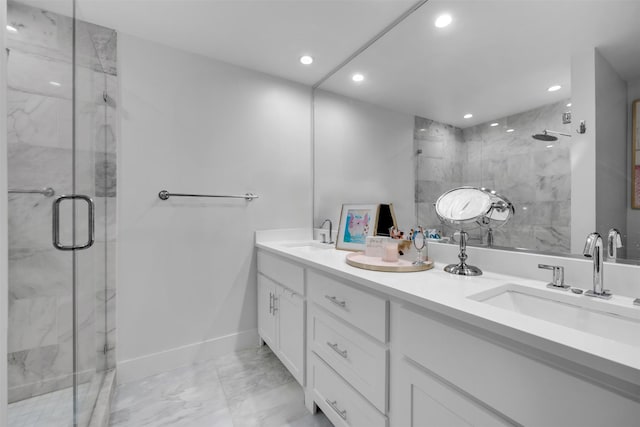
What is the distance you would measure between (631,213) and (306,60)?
76.0 inches

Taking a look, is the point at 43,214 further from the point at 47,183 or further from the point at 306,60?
the point at 306,60

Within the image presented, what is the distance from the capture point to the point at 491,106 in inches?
47.8

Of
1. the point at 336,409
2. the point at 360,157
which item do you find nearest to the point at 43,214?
the point at 336,409

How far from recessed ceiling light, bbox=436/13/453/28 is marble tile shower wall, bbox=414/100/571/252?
0.51 meters

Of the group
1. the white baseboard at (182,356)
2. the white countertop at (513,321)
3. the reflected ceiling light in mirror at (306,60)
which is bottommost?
the white baseboard at (182,356)

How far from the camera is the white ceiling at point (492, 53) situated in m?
0.91

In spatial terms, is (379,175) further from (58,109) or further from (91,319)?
(91,319)

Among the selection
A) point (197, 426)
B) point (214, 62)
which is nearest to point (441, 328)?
point (197, 426)

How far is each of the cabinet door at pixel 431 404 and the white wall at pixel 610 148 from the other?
0.71 meters

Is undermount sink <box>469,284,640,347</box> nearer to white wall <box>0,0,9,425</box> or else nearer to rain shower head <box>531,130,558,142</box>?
rain shower head <box>531,130,558,142</box>

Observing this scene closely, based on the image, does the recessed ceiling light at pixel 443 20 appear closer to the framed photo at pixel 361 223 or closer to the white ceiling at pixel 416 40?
the white ceiling at pixel 416 40

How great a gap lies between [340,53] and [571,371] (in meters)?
2.04

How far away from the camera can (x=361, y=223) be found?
1.88 meters

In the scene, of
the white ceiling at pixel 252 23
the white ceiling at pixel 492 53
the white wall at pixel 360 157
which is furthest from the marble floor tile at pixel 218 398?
the white ceiling at pixel 252 23
